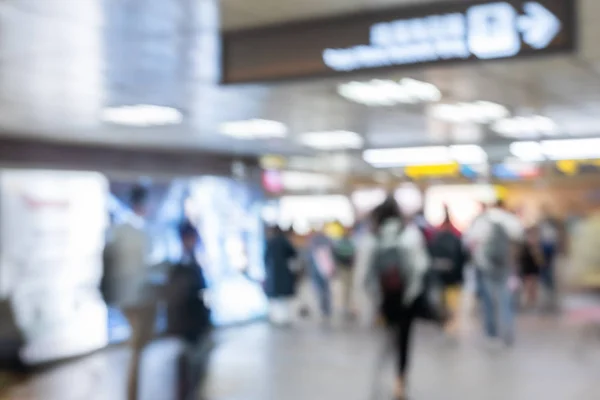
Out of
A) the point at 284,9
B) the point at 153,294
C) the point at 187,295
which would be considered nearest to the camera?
the point at 284,9

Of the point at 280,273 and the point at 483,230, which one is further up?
the point at 483,230

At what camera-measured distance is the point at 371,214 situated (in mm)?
6930

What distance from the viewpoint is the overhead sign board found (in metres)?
3.81

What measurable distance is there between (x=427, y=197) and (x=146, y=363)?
404 inches

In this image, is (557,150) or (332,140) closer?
(332,140)

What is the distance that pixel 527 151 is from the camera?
15797 millimetres

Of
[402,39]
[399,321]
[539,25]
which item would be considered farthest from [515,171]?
[539,25]

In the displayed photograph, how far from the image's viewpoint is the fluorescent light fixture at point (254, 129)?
10492mm

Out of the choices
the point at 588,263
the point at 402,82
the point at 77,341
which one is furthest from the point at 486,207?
the point at 77,341

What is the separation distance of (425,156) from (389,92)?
806 cm

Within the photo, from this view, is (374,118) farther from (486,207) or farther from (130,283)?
(130,283)

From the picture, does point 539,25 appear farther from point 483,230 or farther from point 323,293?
point 323,293

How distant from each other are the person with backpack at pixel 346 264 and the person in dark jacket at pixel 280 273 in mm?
1047

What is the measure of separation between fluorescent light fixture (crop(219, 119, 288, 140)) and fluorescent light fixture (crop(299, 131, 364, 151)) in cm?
61
